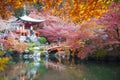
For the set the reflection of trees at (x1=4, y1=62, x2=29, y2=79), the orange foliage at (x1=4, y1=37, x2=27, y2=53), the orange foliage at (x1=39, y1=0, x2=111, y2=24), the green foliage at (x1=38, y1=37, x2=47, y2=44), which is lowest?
the reflection of trees at (x1=4, y1=62, x2=29, y2=79)

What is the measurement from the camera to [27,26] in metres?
34.5

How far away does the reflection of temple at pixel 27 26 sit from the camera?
107 feet

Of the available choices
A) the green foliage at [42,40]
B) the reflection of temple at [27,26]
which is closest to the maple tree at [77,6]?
the green foliage at [42,40]

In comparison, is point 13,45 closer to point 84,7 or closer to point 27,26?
point 27,26

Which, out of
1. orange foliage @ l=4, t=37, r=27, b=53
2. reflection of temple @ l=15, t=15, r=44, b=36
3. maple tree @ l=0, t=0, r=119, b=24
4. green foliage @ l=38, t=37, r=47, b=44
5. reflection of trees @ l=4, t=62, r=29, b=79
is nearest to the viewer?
maple tree @ l=0, t=0, r=119, b=24

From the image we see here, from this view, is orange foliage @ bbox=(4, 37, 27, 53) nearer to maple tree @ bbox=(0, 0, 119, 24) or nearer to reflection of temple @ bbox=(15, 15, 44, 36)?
reflection of temple @ bbox=(15, 15, 44, 36)

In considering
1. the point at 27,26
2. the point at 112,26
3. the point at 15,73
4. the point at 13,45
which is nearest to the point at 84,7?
the point at 15,73

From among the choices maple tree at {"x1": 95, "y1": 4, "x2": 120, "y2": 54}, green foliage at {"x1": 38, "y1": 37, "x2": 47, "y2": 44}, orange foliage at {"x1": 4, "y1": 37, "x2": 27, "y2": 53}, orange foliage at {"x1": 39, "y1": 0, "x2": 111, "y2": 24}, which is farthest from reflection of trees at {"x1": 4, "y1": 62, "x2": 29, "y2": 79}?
green foliage at {"x1": 38, "y1": 37, "x2": 47, "y2": 44}

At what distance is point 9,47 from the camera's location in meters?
23.1

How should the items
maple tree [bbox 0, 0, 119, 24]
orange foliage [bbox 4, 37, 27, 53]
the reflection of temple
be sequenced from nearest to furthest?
maple tree [bbox 0, 0, 119, 24] < orange foliage [bbox 4, 37, 27, 53] < the reflection of temple

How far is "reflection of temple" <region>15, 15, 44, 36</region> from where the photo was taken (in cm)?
3254

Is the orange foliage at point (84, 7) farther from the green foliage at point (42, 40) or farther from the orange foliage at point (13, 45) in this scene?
the green foliage at point (42, 40)

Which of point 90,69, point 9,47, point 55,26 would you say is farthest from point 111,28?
point 55,26

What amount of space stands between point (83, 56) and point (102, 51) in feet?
5.71
